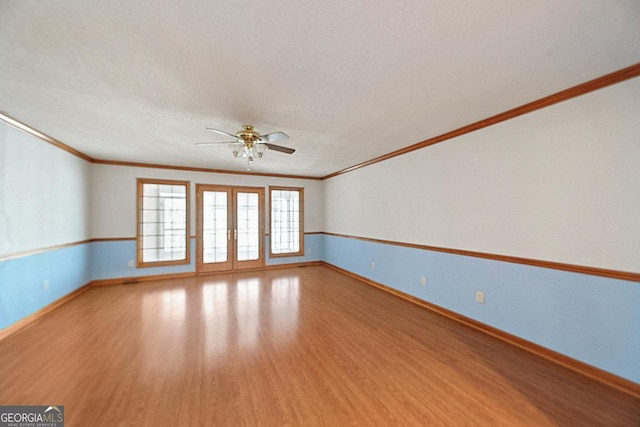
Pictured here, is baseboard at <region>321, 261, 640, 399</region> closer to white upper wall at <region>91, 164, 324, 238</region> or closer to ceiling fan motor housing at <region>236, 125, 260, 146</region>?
ceiling fan motor housing at <region>236, 125, 260, 146</region>

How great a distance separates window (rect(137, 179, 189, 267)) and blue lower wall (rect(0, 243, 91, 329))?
1024mm

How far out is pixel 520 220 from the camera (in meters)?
2.57

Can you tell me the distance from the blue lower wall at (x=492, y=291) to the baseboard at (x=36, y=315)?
61 mm

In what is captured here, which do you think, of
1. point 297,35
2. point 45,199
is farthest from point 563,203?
point 45,199

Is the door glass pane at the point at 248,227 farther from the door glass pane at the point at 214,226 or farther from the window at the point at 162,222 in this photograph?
the window at the point at 162,222

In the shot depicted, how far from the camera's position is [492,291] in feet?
9.20

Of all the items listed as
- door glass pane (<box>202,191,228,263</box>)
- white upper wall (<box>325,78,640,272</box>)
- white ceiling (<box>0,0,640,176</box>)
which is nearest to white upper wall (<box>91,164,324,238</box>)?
door glass pane (<box>202,191,228,263</box>)

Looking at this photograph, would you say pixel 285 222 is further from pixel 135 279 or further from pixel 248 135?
pixel 248 135

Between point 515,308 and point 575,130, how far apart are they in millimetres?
1830

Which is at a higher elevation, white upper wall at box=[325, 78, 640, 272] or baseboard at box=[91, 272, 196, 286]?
white upper wall at box=[325, 78, 640, 272]

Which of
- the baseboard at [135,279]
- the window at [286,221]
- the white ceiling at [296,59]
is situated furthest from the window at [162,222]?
the white ceiling at [296,59]

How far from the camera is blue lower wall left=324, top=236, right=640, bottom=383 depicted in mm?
1923

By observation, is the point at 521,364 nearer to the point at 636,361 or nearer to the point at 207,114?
the point at 636,361

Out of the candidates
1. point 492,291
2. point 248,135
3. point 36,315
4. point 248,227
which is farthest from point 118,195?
point 492,291
